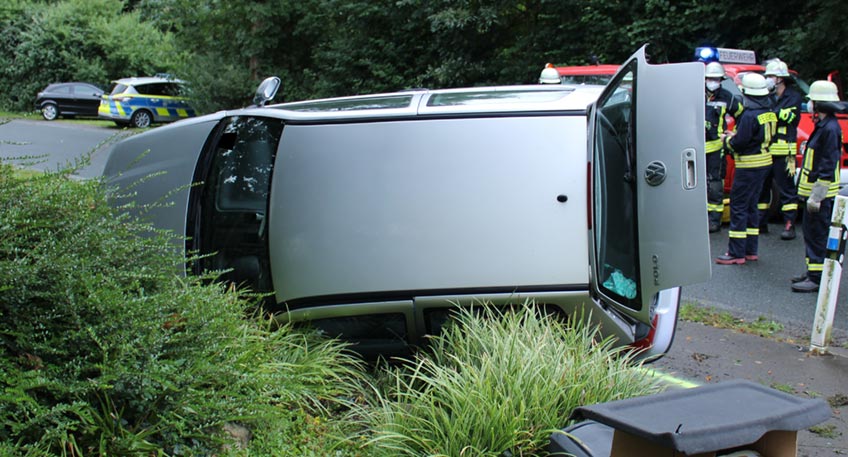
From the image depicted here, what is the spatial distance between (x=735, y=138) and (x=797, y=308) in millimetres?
2367

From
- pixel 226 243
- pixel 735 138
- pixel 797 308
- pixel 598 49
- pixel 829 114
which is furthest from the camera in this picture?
pixel 598 49

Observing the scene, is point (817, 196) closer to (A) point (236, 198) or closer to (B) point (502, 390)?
(B) point (502, 390)

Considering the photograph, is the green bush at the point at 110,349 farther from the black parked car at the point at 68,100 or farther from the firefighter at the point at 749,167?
the black parked car at the point at 68,100

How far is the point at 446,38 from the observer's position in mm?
17469

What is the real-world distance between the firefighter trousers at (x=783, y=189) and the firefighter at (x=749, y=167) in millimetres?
401

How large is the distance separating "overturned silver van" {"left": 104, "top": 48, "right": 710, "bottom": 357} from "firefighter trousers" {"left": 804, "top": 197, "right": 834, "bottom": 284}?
135 inches

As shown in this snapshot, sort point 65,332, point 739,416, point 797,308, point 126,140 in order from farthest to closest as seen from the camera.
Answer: point 797,308, point 126,140, point 65,332, point 739,416

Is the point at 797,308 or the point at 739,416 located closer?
the point at 739,416

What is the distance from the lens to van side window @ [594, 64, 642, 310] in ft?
12.2

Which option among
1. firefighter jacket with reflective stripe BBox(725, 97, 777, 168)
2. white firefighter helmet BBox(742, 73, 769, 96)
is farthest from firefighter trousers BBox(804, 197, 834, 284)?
white firefighter helmet BBox(742, 73, 769, 96)

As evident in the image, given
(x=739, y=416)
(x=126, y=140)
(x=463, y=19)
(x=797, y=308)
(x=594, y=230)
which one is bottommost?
(x=797, y=308)

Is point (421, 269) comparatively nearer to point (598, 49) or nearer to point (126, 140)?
point (126, 140)

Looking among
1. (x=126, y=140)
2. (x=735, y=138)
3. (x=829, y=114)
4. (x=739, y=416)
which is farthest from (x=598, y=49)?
(x=739, y=416)

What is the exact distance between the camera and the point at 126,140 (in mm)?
5137
